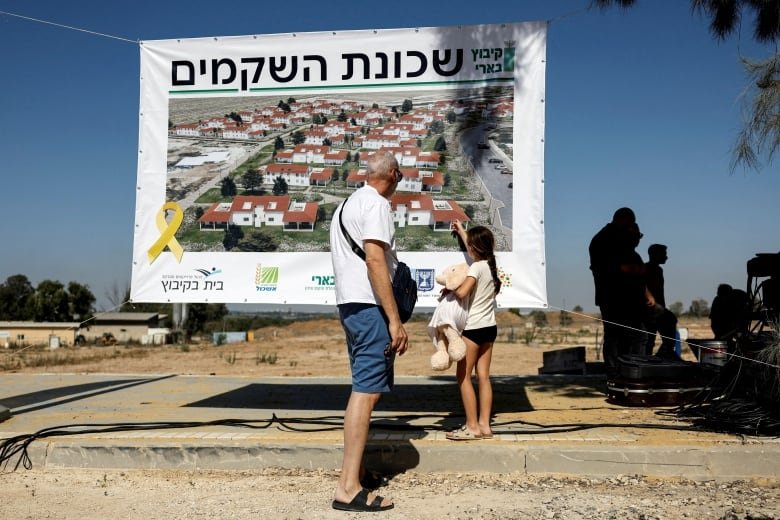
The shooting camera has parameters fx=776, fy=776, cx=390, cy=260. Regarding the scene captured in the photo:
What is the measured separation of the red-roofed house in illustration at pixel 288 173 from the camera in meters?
7.50

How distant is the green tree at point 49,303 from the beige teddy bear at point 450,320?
57.3 metres

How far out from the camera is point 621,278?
8906mm

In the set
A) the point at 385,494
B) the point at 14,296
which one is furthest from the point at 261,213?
the point at 14,296

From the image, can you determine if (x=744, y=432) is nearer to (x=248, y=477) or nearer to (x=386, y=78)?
(x=248, y=477)

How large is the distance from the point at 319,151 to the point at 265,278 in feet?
4.38

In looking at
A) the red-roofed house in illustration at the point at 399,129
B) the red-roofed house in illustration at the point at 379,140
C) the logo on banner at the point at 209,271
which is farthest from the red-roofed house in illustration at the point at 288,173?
the logo on banner at the point at 209,271

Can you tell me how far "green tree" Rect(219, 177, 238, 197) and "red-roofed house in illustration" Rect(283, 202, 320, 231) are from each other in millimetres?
580

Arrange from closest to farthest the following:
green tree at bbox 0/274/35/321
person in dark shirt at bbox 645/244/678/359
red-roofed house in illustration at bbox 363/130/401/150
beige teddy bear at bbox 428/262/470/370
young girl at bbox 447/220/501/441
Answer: beige teddy bear at bbox 428/262/470/370 < young girl at bbox 447/220/501/441 < red-roofed house in illustration at bbox 363/130/401/150 < person in dark shirt at bbox 645/244/678/359 < green tree at bbox 0/274/35/321

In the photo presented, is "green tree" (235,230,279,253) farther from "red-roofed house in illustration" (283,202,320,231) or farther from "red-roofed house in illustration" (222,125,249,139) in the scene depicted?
"red-roofed house in illustration" (222,125,249,139)

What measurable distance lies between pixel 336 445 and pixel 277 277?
7.04 ft

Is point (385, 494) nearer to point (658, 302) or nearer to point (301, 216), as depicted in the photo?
point (301, 216)

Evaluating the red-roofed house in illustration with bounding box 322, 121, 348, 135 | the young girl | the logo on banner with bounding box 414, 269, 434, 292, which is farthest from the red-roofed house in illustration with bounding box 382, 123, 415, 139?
the young girl

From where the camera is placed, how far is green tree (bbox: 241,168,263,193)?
7.59 meters

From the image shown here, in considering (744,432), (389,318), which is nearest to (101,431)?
(389,318)
